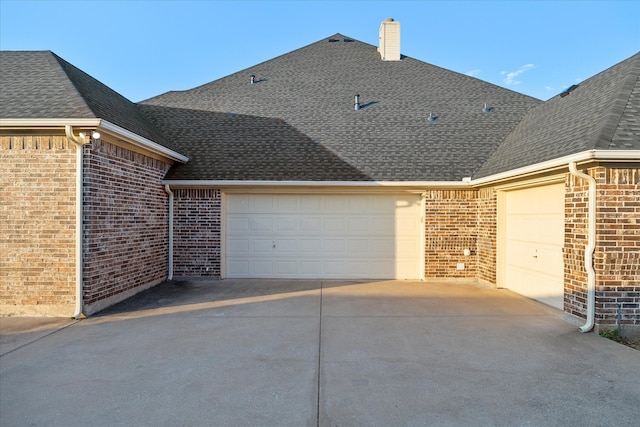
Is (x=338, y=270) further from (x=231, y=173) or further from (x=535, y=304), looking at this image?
(x=535, y=304)

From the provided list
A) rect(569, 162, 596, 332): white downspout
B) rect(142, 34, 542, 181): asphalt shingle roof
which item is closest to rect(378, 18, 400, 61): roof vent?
rect(142, 34, 542, 181): asphalt shingle roof

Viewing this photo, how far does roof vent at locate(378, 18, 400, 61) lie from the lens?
12309 millimetres

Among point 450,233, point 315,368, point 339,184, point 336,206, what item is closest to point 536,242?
point 450,233

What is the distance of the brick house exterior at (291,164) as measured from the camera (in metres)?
5.44

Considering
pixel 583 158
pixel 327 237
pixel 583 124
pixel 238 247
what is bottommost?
pixel 238 247

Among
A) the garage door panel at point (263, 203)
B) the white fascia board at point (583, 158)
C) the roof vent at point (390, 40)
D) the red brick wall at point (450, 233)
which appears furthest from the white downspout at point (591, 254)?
the roof vent at point (390, 40)

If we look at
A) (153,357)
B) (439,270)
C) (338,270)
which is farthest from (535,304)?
(153,357)

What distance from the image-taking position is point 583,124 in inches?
235

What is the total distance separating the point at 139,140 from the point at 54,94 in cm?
160

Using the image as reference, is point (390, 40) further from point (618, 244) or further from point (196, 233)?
point (618, 244)

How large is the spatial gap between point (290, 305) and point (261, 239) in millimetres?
2858

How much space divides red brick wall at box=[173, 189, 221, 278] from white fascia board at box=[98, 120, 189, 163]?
3.01 ft

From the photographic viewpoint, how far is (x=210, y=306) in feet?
21.1

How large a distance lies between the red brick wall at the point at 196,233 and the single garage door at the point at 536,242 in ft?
23.0
